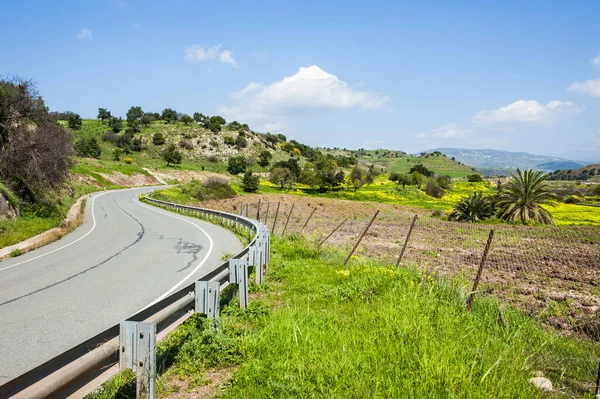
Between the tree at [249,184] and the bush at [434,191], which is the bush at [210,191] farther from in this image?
the bush at [434,191]

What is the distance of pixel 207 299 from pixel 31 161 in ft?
69.1

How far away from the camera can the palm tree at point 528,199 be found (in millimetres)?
32625

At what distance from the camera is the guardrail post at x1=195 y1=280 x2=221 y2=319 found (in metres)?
5.18

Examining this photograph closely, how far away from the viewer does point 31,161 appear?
68.6 feet

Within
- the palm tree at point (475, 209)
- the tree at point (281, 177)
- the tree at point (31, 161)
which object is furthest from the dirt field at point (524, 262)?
the tree at point (281, 177)

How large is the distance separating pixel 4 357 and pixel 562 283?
42.3ft

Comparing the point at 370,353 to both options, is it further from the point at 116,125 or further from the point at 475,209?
the point at 116,125

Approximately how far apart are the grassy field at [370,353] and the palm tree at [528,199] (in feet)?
99.2

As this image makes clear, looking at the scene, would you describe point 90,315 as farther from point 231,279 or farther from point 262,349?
point 262,349

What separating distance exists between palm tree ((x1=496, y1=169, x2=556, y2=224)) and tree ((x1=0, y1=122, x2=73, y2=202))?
115 ft

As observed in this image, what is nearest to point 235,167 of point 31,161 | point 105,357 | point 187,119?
point 187,119

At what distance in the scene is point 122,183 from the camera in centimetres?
6438

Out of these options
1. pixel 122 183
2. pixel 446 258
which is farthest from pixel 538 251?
pixel 122 183

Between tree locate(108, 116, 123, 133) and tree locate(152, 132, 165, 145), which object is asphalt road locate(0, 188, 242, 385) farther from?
tree locate(108, 116, 123, 133)
